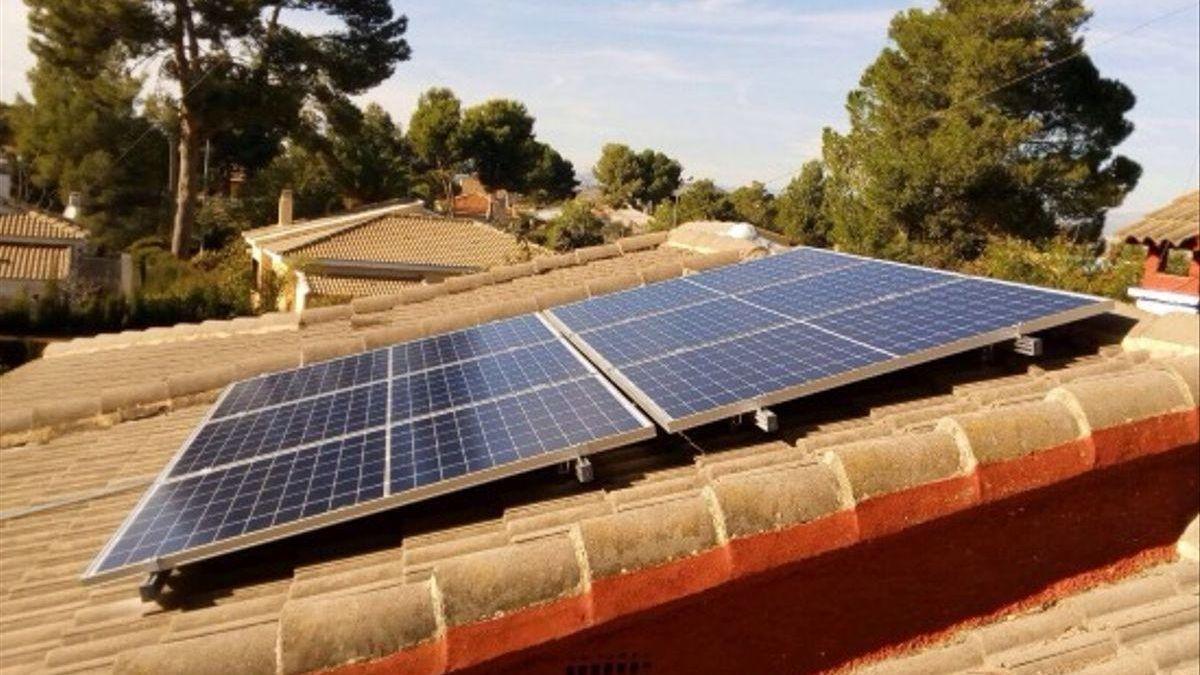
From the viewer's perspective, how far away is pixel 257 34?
47.2 meters

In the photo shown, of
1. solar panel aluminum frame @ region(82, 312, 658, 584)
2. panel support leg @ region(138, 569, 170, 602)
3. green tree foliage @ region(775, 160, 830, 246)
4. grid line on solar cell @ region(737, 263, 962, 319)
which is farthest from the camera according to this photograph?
green tree foliage @ region(775, 160, 830, 246)

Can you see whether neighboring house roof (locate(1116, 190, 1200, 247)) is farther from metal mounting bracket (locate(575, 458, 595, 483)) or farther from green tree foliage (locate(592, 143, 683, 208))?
green tree foliage (locate(592, 143, 683, 208))

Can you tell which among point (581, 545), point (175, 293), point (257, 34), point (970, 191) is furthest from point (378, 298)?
point (257, 34)

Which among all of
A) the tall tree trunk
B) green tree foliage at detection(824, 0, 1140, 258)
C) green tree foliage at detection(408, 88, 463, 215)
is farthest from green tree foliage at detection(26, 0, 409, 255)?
green tree foliage at detection(408, 88, 463, 215)

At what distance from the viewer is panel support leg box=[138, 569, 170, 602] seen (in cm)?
488

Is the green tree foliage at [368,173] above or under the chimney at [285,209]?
above

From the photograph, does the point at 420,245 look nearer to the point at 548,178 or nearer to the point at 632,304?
the point at 632,304

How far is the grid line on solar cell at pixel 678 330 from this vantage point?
6.89m

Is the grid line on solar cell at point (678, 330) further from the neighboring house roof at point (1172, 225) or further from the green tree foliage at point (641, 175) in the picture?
the green tree foliage at point (641, 175)

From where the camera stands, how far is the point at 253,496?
216 inches

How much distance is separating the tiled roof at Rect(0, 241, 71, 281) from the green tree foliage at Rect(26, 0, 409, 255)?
6934mm

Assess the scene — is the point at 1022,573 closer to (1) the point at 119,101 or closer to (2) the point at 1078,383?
(2) the point at 1078,383

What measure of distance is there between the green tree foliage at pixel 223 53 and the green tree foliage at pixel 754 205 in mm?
41872

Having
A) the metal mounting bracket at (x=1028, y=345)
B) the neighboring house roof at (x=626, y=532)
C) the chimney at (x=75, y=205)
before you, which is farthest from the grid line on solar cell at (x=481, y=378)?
the chimney at (x=75, y=205)
